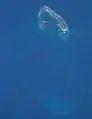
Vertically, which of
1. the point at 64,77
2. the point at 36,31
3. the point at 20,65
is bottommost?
the point at 64,77

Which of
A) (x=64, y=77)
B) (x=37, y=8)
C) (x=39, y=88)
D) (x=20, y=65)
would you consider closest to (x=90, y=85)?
(x=64, y=77)

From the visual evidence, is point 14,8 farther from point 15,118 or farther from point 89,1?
point 15,118

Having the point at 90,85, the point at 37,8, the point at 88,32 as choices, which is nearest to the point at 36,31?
the point at 37,8

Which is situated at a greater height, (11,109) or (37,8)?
(37,8)

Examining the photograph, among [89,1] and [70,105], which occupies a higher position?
[89,1]

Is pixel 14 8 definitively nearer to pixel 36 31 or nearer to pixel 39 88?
pixel 36 31

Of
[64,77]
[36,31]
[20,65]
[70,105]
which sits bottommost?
[70,105]
